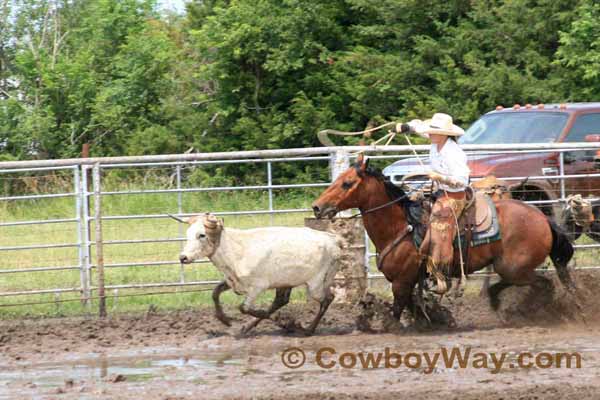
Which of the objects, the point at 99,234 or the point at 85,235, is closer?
the point at 99,234

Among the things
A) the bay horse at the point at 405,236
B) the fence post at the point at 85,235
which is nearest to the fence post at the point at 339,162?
the bay horse at the point at 405,236

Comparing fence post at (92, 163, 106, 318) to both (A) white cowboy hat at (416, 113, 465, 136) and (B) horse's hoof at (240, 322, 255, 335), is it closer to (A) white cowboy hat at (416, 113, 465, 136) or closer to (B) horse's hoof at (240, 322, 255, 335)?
(B) horse's hoof at (240, 322, 255, 335)

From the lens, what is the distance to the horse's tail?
10211 mm

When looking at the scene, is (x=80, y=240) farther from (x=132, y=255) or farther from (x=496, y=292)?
(x=496, y=292)

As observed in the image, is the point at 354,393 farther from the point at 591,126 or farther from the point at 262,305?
the point at 591,126

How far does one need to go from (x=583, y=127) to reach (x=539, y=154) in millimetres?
1158

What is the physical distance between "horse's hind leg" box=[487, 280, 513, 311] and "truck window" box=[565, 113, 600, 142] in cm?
360

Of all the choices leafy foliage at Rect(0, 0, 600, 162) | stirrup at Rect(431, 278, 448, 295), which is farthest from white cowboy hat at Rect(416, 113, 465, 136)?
leafy foliage at Rect(0, 0, 600, 162)

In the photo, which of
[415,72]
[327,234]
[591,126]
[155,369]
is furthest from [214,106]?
[155,369]

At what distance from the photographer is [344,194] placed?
393 inches

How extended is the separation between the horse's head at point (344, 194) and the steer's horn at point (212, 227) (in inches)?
A: 35.6

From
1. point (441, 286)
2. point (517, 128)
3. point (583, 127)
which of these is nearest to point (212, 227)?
point (441, 286)

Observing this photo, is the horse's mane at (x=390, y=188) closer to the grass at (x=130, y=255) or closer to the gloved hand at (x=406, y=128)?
the gloved hand at (x=406, y=128)

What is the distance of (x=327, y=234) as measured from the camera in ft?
34.1
